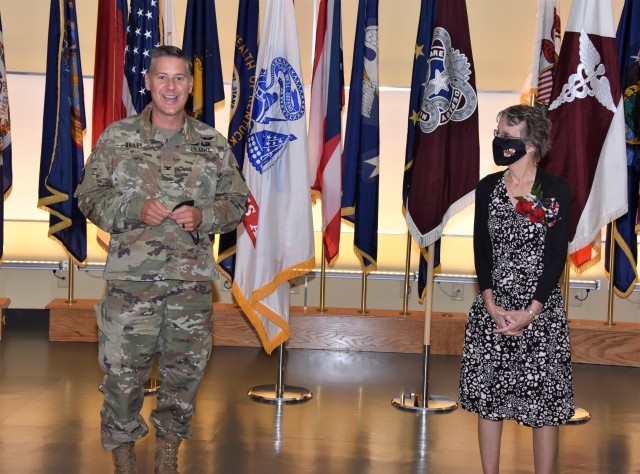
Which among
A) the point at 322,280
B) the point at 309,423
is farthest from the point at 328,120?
the point at 309,423

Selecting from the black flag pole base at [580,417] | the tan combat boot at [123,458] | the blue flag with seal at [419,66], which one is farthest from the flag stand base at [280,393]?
the tan combat boot at [123,458]

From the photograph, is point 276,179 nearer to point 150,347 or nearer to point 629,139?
point 150,347

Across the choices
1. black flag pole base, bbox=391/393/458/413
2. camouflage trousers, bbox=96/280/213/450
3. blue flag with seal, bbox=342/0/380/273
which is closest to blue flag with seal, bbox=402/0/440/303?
blue flag with seal, bbox=342/0/380/273

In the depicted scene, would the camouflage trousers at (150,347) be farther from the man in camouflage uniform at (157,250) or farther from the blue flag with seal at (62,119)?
the blue flag with seal at (62,119)

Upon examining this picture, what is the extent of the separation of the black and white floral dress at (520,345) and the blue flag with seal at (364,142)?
8.55 ft

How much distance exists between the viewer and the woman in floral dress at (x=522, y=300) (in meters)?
3.12

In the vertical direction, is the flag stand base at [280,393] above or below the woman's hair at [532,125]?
below

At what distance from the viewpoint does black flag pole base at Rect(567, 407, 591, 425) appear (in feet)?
15.1

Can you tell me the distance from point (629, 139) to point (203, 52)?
2774 mm

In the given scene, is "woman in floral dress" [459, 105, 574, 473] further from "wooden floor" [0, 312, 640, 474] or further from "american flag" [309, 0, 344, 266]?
"american flag" [309, 0, 344, 266]

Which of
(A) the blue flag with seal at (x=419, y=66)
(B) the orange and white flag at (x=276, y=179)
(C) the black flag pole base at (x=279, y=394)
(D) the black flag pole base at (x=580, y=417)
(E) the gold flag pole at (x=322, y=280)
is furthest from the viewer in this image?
(E) the gold flag pole at (x=322, y=280)

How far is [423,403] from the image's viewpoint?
15.8ft

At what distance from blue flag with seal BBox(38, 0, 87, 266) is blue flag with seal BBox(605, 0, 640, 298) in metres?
3.53

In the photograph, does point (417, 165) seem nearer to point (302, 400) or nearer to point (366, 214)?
point (366, 214)
